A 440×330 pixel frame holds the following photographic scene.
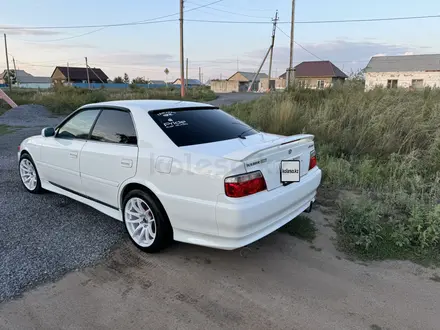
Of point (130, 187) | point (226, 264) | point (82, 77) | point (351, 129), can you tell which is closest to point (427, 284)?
point (226, 264)

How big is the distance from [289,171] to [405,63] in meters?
39.8

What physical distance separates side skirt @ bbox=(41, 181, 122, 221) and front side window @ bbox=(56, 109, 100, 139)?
73 cm

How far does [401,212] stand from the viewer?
420 centimetres

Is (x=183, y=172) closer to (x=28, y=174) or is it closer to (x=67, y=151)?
(x=67, y=151)

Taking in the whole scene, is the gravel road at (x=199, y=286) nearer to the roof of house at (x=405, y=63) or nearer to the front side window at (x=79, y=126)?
the front side window at (x=79, y=126)

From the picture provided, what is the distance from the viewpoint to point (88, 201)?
3.92 metres

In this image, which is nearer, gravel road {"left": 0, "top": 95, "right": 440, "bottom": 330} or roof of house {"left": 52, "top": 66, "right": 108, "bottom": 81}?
gravel road {"left": 0, "top": 95, "right": 440, "bottom": 330}

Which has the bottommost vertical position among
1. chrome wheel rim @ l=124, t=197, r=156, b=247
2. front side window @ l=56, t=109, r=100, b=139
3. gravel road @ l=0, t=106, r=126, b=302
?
gravel road @ l=0, t=106, r=126, b=302

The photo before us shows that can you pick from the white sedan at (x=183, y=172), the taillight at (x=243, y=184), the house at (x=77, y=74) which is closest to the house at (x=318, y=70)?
the white sedan at (x=183, y=172)

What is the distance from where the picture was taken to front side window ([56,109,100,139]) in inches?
155

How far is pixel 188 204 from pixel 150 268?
0.77 m

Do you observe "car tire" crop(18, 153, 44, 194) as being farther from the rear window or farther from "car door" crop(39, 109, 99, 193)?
the rear window

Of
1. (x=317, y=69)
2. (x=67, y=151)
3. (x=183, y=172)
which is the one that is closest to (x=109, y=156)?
(x=67, y=151)

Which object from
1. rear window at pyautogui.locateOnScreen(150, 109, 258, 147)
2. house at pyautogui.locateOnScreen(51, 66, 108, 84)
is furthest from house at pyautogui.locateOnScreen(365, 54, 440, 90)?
house at pyautogui.locateOnScreen(51, 66, 108, 84)
